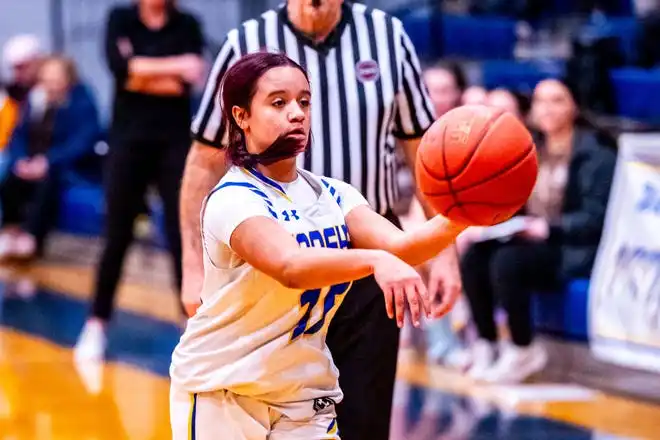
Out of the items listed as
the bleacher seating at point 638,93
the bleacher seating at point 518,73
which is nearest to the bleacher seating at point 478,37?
the bleacher seating at point 518,73

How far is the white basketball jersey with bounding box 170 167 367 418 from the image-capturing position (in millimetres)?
3240

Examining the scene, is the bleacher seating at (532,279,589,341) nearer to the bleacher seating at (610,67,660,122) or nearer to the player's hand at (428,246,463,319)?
the bleacher seating at (610,67,660,122)

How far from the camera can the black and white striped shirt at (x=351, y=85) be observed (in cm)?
418

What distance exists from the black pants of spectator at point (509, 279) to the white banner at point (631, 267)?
291mm

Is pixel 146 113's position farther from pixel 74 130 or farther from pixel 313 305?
pixel 74 130

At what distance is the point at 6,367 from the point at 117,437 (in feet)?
6.01

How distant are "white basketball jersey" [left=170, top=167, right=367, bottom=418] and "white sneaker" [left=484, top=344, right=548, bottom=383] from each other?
3974 millimetres

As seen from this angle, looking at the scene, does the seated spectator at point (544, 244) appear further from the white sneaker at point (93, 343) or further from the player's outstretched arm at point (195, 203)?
the player's outstretched arm at point (195, 203)

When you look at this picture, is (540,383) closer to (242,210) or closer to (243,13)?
(242,210)

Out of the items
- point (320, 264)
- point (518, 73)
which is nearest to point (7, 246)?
point (518, 73)

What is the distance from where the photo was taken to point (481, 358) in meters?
7.45

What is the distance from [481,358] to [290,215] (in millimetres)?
4372

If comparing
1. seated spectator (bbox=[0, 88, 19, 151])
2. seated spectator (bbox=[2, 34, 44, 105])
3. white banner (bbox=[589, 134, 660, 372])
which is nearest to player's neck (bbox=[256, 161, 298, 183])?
white banner (bbox=[589, 134, 660, 372])

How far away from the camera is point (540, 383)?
285 inches
